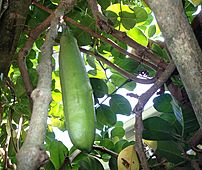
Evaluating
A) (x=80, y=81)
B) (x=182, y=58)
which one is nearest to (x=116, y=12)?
(x=80, y=81)

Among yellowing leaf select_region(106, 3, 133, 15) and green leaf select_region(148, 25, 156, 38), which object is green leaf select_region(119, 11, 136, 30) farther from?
green leaf select_region(148, 25, 156, 38)

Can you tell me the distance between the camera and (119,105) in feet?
3.81

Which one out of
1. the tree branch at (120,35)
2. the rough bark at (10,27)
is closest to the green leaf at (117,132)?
the tree branch at (120,35)

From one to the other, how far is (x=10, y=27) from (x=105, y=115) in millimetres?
491

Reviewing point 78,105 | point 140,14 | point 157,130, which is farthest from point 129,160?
point 140,14

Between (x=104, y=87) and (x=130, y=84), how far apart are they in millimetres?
205

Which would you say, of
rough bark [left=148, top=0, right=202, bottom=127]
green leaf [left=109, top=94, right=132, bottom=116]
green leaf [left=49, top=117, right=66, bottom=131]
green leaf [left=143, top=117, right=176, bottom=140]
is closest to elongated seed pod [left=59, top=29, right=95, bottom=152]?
rough bark [left=148, top=0, right=202, bottom=127]

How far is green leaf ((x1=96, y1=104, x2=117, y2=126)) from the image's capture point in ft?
3.71

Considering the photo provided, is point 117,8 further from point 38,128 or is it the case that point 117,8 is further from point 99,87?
point 38,128

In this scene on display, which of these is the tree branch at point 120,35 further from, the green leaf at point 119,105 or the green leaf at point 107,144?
the green leaf at point 107,144

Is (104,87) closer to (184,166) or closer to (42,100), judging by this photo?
(184,166)

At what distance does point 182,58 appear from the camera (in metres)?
0.43

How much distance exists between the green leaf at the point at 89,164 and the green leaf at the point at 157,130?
0.21 m

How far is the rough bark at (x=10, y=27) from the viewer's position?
0.72 meters
